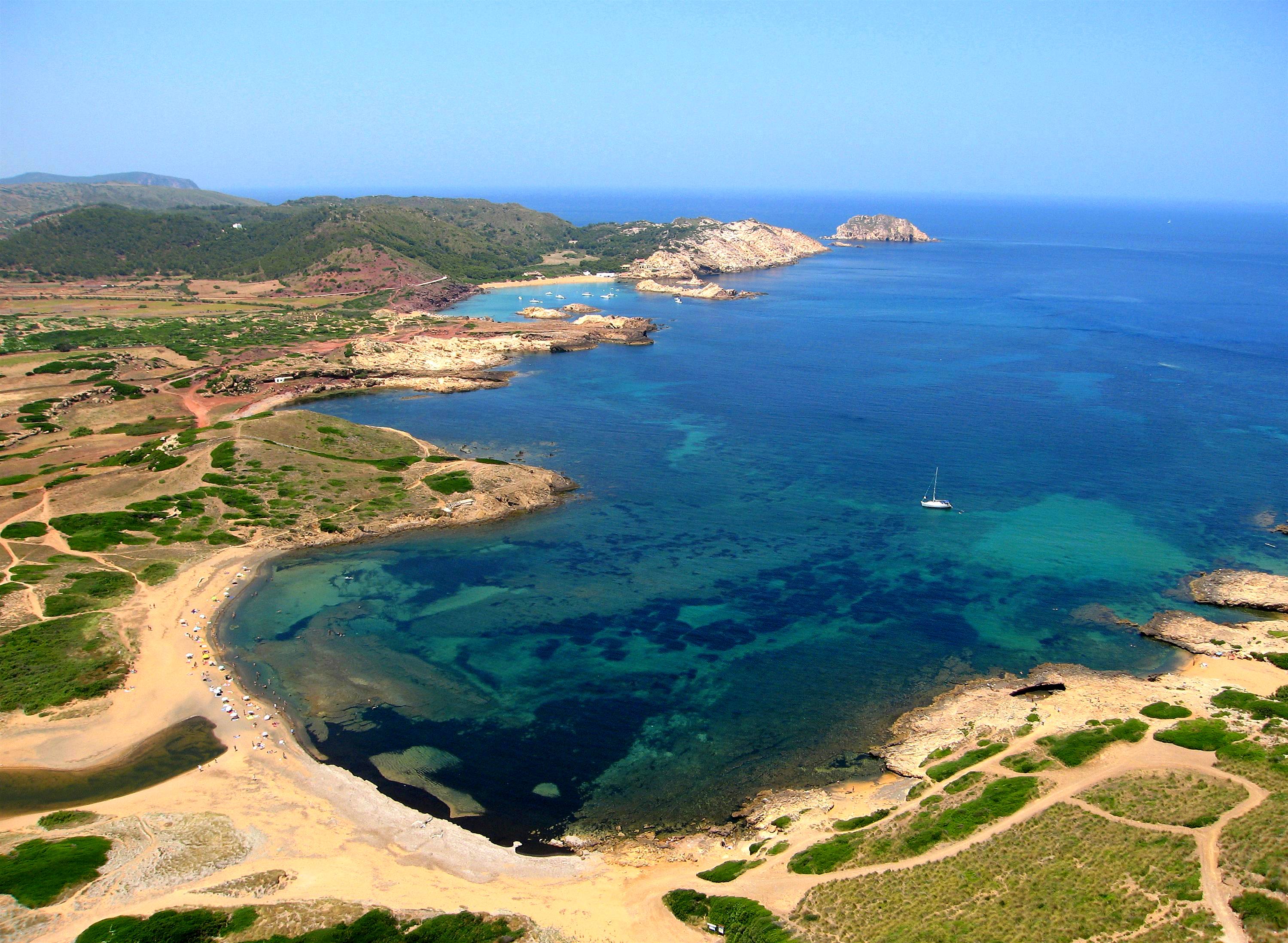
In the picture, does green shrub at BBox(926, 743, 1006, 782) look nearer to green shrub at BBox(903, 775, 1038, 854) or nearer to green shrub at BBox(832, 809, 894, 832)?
green shrub at BBox(903, 775, 1038, 854)

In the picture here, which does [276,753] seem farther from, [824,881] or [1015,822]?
[1015,822]

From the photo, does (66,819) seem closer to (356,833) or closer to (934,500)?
(356,833)

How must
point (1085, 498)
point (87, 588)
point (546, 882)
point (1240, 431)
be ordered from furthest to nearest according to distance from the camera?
1. point (1240, 431)
2. point (1085, 498)
3. point (87, 588)
4. point (546, 882)

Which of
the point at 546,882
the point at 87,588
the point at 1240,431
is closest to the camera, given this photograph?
the point at 546,882

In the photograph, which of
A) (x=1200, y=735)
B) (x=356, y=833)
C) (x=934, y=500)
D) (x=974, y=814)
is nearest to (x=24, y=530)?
(x=356, y=833)

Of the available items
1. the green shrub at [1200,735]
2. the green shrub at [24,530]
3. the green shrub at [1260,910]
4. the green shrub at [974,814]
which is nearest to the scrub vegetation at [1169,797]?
the green shrub at [974,814]

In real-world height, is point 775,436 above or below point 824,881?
above

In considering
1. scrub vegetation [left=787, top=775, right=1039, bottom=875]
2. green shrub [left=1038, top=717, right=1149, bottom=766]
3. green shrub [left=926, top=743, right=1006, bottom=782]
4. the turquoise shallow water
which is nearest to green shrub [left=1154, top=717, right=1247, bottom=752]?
green shrub [left=1038, top=717, right=1149, bottom=766]

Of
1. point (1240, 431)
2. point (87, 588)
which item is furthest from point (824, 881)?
point (1240, 431)
